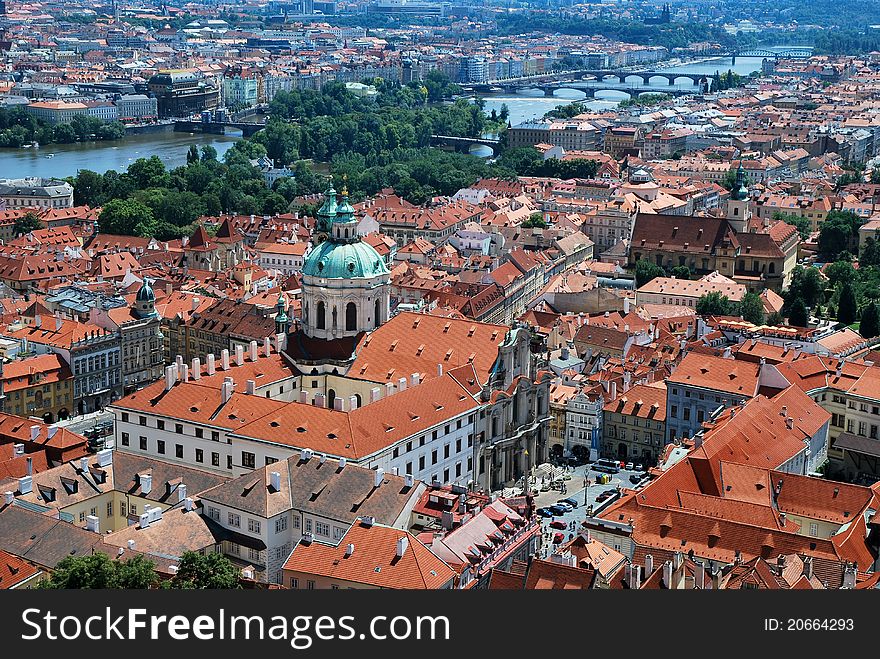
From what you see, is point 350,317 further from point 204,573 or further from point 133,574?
point 133,574

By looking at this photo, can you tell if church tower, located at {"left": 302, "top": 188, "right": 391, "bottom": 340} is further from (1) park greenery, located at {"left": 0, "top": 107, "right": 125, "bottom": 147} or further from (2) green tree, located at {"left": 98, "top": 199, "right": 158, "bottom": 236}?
(1) park greenery, located at {"left": 0, "top": 107, "right": 125, "bottom": 147}

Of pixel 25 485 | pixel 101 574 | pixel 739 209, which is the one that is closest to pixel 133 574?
pixel 101 574

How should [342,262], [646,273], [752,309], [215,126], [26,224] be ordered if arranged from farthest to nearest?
[215,126], [26,224], [646,273], [752,309], [342,262]

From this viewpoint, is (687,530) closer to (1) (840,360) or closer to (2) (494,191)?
(1) (840,360)

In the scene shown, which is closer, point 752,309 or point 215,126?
point 752,309

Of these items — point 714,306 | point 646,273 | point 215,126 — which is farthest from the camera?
point 215,126

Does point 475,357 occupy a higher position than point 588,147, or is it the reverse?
point 475,357

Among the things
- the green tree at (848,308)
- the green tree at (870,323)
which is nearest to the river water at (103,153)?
the green tree at (848,308)

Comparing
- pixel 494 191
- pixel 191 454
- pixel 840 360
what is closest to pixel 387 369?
pixel 191 454
